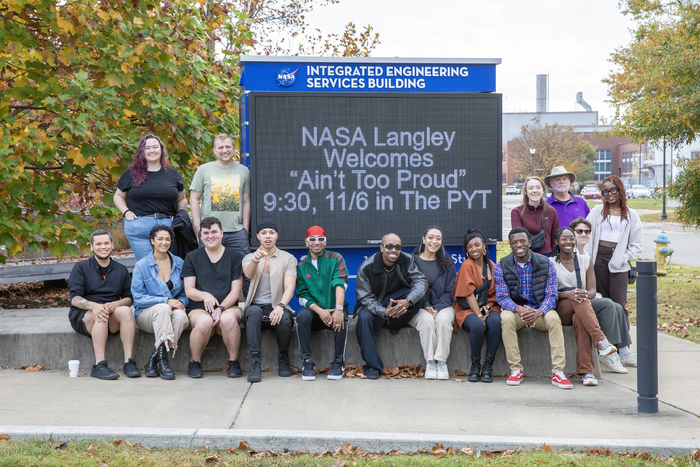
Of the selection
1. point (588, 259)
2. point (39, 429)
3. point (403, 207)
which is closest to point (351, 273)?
point (403, 207)

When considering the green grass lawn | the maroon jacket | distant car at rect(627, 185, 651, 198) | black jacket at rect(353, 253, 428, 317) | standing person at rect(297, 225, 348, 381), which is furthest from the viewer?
distant car at rect(627, 185, 651, 198)

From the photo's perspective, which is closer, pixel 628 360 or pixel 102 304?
pixel 102 304

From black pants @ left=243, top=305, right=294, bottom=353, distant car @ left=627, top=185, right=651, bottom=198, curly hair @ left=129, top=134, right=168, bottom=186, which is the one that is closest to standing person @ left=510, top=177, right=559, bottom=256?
black pants @ left=243, top=305, right=294, bottom=353

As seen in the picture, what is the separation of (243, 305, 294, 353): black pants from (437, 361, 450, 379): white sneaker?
1415mm

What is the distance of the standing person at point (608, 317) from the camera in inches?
255

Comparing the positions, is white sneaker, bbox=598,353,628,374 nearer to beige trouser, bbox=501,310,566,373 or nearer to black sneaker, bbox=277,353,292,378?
beige trouser, bbox=501,310,566,373

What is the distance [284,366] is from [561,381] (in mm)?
2490

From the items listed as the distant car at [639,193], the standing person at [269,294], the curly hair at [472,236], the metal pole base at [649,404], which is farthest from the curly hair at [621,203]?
the distant car at [639,193]

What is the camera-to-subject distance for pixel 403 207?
7.06 meters

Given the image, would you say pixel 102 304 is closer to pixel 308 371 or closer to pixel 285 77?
pixel 308 371

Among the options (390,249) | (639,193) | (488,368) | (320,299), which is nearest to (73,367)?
(320,299)

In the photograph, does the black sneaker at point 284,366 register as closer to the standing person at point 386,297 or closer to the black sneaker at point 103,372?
the standing person at point 386,297

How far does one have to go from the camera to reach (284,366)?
6344 millimetres

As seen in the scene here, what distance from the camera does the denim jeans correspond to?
663 centimetres
